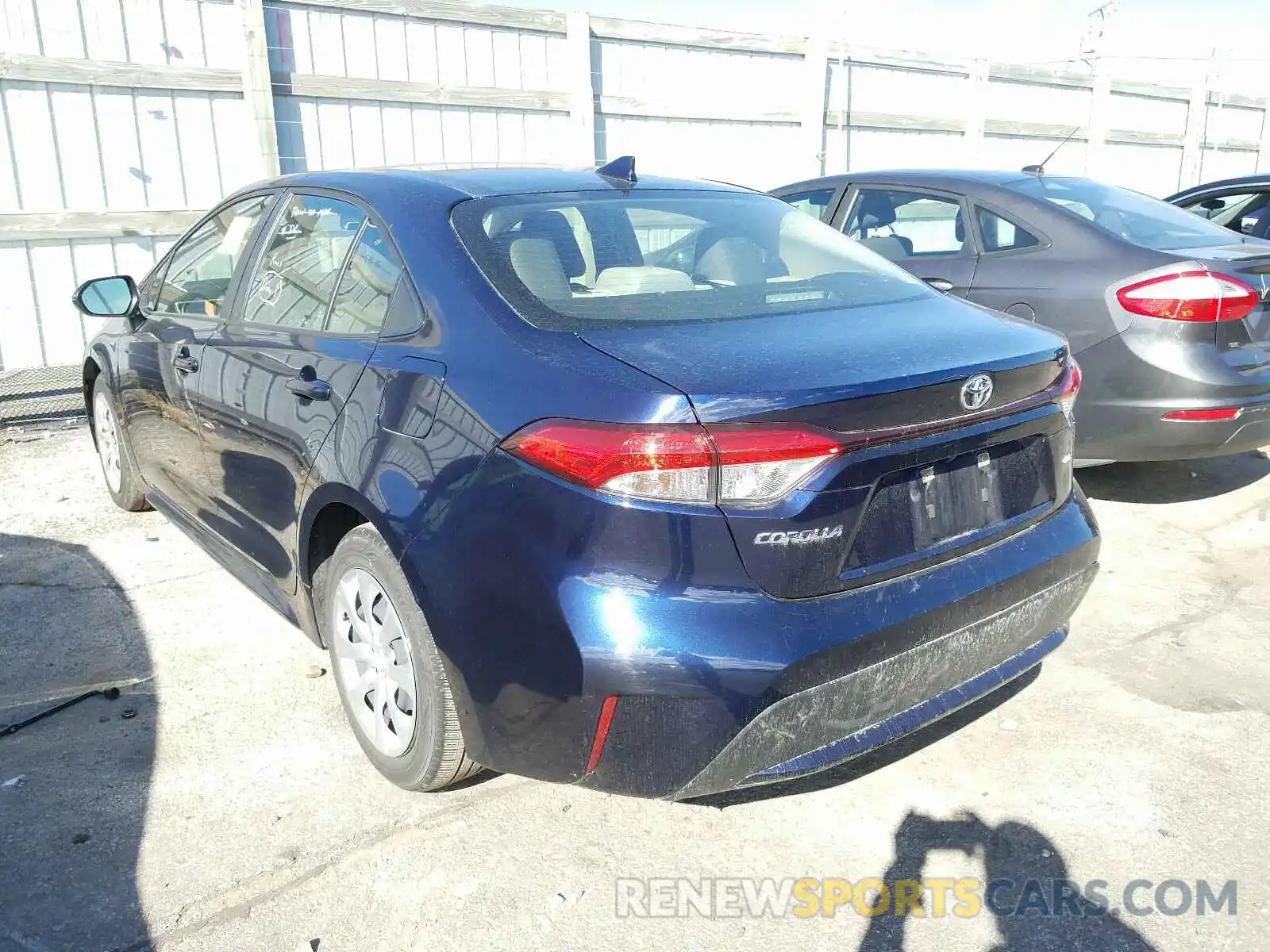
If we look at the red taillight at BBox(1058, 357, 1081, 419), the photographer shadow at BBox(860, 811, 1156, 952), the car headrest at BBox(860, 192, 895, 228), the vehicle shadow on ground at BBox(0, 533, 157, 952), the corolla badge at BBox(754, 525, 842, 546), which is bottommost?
the photographer shadow at BBox(860, 811, 1156, 952)

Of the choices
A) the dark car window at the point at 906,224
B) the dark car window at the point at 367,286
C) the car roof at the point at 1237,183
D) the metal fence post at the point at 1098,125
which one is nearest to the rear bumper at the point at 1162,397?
the dark car window at the point at 906,224

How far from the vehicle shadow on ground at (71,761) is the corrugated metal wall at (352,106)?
430cm

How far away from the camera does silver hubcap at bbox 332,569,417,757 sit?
2457 millimetres

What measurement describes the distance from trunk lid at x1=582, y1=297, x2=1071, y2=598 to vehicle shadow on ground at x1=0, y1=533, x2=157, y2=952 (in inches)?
65.6

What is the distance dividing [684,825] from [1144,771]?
1.30m

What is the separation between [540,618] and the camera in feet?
6.49

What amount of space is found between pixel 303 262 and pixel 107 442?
2.37 m

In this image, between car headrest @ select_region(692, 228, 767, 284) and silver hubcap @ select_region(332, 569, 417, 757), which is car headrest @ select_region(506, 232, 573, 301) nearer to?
car headrest @ select_region(692, 228, 767, 284)

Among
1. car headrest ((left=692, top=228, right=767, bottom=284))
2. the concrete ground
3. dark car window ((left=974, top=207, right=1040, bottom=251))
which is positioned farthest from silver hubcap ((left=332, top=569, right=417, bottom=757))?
dark car window ((left=974, top=207, right=1040, bottom=251))

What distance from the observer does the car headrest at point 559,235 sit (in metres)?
2.49

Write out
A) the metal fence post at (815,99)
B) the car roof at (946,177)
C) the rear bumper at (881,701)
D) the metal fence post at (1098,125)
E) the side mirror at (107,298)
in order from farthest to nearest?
1. the metal fence post at (1098,125)
2. the metal fence post at (815,99)
3. the car roof at (946,177)
4. the side mirror at (107,298)
5. the rear bumper at (881,701)

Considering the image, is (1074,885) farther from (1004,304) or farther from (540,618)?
(1004,304)

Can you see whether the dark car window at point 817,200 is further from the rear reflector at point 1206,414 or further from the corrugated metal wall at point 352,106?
the corrugated metal wall at point 352,106

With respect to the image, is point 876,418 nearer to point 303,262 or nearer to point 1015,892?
point 1015,892
